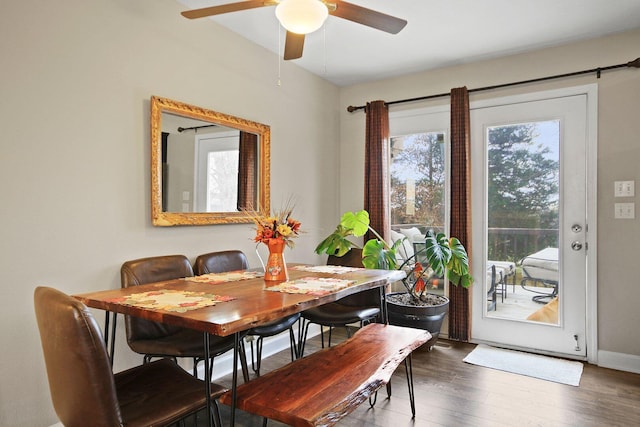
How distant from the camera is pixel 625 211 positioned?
3.07 meters

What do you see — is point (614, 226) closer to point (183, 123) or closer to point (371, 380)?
point (371, 380)

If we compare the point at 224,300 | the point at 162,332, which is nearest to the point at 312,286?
the point at 224,300

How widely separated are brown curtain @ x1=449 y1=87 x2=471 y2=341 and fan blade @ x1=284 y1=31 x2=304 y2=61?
1810 millimetres

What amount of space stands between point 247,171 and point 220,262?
0.77m

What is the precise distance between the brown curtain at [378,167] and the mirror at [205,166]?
1087mm

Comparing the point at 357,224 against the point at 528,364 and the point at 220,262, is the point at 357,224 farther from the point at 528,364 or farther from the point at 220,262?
the point at 528,364

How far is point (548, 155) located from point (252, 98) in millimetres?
2418

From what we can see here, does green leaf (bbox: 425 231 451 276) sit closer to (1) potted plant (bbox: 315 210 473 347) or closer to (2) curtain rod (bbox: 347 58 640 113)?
(1) potted plant (bbox: 315 210 473 347)

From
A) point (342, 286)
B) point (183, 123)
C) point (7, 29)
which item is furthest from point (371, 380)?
point (7, 29)

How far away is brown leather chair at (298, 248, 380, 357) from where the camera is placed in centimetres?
280

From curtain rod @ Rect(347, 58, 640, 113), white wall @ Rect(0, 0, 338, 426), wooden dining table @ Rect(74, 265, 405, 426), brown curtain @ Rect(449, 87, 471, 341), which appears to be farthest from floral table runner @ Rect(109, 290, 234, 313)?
curtain rod @ Rect(347, 58, 640, 113)

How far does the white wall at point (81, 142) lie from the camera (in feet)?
6.37

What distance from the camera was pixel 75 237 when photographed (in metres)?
2.18

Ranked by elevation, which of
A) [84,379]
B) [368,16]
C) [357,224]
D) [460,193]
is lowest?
[84,379]
